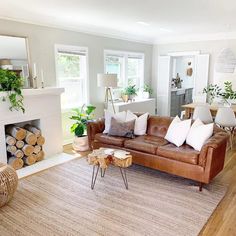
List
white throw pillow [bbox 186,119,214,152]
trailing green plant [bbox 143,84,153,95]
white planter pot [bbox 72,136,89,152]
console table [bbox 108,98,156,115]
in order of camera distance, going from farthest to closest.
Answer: trailing green plant [bbox 143,84,153,95], console table [bbox 108,98,156,115], white planter pot [bbox 72,136,89,152], white throw pillow [bbox 186,119,214,152]

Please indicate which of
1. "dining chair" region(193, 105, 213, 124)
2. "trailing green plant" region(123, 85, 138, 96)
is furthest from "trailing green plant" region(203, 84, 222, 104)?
"trailing green plant" region(123, 85, 138, 96)

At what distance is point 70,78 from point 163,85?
341cm

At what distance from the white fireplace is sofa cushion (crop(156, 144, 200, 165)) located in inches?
82.1

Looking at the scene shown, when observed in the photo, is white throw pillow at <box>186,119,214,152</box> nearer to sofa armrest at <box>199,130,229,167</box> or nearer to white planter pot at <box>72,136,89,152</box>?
sofa armrest at <box>199,130,229,167</box>

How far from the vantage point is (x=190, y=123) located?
3.61m

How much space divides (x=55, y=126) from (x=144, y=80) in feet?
12.6

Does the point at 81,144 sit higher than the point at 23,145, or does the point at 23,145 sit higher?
the point at 23,145

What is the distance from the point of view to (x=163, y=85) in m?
7.58

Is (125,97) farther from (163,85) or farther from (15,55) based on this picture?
(15,55)

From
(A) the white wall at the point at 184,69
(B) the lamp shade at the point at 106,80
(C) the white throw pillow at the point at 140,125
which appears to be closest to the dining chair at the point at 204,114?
(C) the white throw pillow at the point at 140,125

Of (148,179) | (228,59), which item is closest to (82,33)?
(228,59)

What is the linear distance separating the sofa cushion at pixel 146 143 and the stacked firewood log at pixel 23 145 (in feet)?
5.12

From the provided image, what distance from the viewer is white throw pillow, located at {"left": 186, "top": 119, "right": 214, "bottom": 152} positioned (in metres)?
3.29

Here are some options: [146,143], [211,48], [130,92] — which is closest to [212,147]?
[146,143]
